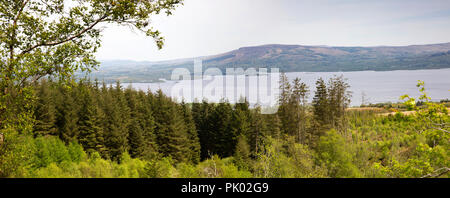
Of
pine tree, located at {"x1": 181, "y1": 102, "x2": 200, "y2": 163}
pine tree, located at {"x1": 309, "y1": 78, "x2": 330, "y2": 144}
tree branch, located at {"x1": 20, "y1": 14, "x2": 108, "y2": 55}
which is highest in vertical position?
tree branch, located at {"x1": 20, "y1": 14, "x2": 108, "y2": 55}

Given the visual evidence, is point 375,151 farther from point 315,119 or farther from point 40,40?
point 40,40

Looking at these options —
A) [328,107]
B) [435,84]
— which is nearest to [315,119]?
[328,107]

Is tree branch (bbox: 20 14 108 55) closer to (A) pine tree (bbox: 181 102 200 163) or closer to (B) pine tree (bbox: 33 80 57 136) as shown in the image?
(B) pine tree (bbox: 33 80 57 136)

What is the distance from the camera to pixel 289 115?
4528 centimetres

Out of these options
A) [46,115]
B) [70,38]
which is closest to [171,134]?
[46,115]

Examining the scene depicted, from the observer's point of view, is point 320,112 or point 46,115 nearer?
point 46,115

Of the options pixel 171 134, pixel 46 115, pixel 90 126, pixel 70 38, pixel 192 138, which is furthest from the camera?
pixel 192 138

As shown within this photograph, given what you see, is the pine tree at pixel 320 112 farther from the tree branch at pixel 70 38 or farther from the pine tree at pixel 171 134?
the tree branch at pixel 70 38

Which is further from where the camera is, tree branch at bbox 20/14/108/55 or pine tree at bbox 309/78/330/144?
pine tree at bbox 309/78/330/144

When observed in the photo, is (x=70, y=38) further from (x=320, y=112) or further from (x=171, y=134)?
(x=320, y=112)

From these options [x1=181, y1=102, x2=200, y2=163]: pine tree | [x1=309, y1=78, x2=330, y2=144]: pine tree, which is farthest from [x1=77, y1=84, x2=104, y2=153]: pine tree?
[x1=309, y1=78, x2=330, y2=144]: pine tree

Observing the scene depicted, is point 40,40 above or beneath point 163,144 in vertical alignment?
above
